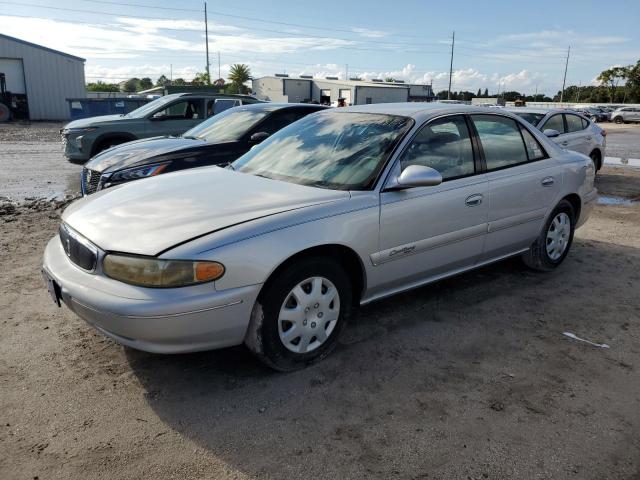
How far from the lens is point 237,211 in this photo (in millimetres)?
3084

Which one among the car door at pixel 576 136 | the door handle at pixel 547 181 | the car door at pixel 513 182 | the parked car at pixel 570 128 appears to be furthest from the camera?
the car door at pixel 576 136

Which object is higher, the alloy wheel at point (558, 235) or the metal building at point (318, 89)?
the metal building at point (318, 89)

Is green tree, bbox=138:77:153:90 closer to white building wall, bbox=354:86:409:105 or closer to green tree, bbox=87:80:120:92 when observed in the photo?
green tree, bbox=87:80:120:92

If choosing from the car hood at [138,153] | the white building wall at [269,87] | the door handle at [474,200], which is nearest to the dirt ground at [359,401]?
the door handle at [474,200]

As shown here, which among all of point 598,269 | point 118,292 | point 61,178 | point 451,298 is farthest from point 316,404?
point 61,178

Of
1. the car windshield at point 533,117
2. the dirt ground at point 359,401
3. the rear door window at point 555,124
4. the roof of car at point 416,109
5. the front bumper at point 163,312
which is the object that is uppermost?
the roof of car at point 416,109

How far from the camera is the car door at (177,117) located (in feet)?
32.5

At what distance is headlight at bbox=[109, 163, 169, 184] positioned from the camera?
608cm

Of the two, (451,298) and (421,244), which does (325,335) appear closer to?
(421,244)

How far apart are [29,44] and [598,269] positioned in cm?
3317

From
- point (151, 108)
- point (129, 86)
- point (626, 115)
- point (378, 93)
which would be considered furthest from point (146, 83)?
point (151, 108)

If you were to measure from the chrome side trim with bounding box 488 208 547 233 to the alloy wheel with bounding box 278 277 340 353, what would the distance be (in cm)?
169

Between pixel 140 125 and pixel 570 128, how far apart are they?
26.6ft

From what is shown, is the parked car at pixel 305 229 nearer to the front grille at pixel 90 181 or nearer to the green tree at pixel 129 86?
the front grille at pixel 90 181
